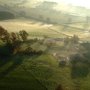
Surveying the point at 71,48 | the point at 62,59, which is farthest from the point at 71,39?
the point at 62,59

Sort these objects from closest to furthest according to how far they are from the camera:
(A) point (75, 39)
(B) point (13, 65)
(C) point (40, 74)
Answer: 1. (C) point (40, 74)
2. (B) point (13, 65)
3. (A) point (75, 39)

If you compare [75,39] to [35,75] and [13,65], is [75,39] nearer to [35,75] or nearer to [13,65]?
[13,65]

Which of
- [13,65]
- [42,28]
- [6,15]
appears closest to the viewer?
[13,65]

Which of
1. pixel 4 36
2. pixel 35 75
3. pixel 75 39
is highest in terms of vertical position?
pixel 4 36

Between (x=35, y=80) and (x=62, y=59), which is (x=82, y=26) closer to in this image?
(x=62, y=59)

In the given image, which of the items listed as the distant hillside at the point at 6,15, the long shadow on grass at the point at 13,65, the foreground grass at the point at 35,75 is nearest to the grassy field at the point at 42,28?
the distant hillside at the point at 6,15

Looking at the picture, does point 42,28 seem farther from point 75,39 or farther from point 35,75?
point 35,75

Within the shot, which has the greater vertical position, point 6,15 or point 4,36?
point 6,15

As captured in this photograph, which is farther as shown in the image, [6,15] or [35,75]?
[6,15]

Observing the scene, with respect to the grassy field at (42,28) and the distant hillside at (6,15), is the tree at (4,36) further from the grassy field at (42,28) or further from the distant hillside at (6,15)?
the distant hillside at (6,15)

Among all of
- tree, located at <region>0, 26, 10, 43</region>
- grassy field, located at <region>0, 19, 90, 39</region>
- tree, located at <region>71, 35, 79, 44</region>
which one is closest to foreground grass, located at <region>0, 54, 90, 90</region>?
tree, located at <region>0, 26, 10, 43</region>

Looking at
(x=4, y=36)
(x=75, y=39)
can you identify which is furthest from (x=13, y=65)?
(x=75, y=39)
